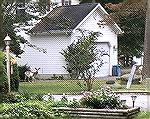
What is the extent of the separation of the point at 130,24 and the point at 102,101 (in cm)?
1635

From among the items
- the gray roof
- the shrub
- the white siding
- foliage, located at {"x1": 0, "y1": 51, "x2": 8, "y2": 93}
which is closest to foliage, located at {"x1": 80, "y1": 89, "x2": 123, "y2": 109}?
the shrub

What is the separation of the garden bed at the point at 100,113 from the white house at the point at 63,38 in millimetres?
13355

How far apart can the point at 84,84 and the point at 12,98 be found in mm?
7631

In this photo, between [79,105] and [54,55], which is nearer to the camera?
[79,105]

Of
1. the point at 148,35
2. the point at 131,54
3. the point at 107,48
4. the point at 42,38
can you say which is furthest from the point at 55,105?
the point at 131,54

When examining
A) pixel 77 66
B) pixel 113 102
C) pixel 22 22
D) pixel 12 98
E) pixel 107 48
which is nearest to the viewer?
pixel 113 102

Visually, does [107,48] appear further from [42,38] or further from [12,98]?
[12,98]

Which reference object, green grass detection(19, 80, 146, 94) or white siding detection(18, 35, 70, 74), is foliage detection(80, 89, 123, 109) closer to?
green grass detection(19, 80, 146, 94)

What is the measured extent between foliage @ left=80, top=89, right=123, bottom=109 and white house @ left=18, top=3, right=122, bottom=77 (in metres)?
12.8

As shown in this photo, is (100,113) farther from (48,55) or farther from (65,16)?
(65,16)

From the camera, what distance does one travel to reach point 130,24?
28109 mm

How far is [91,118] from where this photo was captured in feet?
38.5

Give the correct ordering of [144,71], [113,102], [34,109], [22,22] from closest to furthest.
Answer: [34,109] < [113,102] < [144,71] < [22,22]

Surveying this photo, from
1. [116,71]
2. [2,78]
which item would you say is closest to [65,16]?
[116,71]
